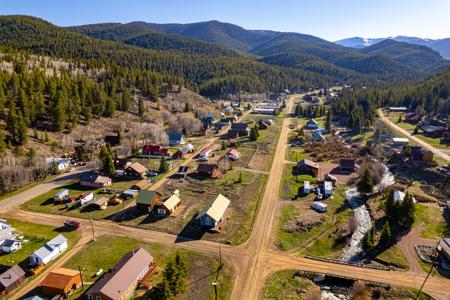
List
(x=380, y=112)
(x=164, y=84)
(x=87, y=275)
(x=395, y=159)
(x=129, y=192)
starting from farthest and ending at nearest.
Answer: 1. (x=164, y=84)
2. (x=380, y=112)
3. (x=395, y=159)
4. (x=129, y=192)
5. (x=87, y=275)

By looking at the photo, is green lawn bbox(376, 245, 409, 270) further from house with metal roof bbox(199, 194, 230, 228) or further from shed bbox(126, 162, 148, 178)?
shed bbox(126, 162, 148, 178)

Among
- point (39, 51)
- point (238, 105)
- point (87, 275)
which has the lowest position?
point (87, 275)

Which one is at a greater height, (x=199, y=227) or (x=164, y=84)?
(x=164, y=84)

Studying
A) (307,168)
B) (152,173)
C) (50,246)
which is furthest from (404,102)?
(50,246)

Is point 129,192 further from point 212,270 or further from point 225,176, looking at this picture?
point 212,270

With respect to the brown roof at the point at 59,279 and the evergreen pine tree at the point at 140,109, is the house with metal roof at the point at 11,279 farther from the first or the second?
the evergreen pine tree at the point at 140,109

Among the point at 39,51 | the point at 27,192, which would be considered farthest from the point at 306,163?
the point at 39,51

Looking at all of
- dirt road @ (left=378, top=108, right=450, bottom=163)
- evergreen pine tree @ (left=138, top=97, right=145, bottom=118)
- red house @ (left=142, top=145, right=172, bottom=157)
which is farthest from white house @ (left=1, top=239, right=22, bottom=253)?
dirt road @ (left=378, top=108, right=450, bottom=163)

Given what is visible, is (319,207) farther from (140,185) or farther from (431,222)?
(140,185)

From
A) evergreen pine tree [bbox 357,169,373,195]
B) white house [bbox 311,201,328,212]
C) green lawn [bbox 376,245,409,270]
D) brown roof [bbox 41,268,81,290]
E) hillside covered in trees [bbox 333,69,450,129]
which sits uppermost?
hillside covered in trees [bbox 333,69,450,129]
